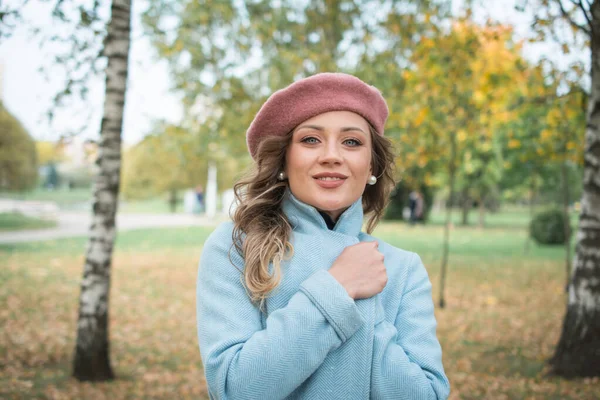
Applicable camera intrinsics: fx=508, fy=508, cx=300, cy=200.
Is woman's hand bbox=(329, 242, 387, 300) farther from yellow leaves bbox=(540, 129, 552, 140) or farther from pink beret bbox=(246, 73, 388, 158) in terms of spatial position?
yellow leaves bbox=(540, 129, 552, 140)

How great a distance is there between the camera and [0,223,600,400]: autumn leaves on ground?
5.01 metres

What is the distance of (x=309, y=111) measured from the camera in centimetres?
177

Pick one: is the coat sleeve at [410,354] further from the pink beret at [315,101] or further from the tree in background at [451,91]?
the tree in background at [451,91]

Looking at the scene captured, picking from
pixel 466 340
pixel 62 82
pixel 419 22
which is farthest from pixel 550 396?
pixel 419 22

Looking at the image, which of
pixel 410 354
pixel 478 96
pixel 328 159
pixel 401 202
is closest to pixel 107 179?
pixel 328 159

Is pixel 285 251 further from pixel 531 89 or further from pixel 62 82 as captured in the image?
pixel 531 89

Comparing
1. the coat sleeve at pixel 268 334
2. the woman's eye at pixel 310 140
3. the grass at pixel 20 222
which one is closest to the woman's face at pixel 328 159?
the woman's eye at pixel 310 140

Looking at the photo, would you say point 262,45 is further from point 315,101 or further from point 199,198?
point 199,198

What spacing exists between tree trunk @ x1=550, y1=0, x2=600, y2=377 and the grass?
2076cm

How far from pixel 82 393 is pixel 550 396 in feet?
14.3

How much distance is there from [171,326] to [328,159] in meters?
6.61

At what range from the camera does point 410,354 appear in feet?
5.48

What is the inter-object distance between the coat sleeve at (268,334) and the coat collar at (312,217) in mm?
266

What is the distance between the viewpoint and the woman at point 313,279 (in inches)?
58.8
